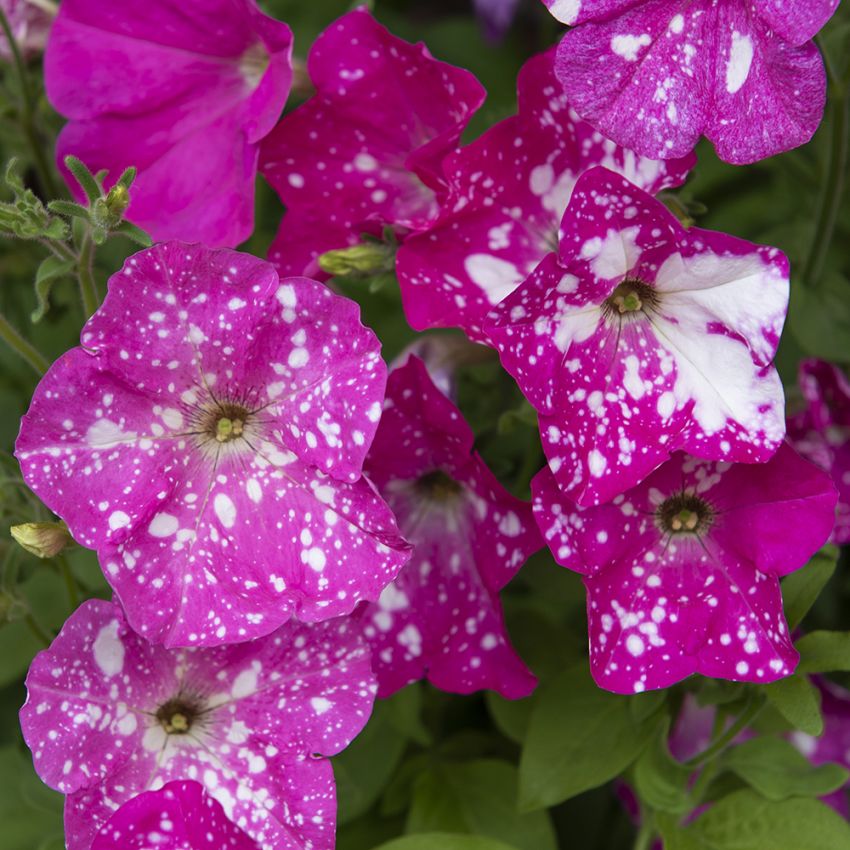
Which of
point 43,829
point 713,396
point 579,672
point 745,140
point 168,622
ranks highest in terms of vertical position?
point 745,140

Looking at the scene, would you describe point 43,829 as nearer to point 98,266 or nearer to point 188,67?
Result: point 98,266

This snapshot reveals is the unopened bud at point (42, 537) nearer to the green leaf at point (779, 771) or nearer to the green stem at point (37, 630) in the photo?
the green stem at point (37, 630)

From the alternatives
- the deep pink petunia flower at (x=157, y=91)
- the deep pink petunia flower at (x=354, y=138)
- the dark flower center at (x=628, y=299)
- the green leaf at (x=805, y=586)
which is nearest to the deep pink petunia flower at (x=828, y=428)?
Result: the green leaf at (x=805, y=586)

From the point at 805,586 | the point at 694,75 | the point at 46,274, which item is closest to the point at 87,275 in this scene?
the point at 46,274

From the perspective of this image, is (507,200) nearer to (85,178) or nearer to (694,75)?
(694,75)

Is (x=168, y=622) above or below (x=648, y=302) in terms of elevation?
below

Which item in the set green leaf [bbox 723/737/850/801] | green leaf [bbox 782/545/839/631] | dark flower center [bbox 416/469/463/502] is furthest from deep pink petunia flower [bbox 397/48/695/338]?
green leaf [bbox 723/737/850/801]

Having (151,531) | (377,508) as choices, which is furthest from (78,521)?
(377,508)
